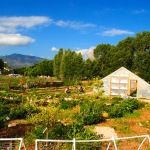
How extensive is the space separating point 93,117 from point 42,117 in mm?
5251

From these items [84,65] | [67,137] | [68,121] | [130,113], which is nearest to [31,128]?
[67,137]

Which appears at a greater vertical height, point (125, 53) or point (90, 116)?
point (125, 53)

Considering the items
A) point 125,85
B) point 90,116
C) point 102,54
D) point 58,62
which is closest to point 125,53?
point 102,54

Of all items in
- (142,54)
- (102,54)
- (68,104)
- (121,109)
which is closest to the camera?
(121,109)

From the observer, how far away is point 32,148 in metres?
13.1

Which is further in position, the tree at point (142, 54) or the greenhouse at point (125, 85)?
the tree at point (142, 54)

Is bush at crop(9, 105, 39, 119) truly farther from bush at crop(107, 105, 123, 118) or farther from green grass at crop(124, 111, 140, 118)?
green grass at crop(124, 111, 140, 118)

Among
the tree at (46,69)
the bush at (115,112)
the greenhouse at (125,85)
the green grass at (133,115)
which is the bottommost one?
the green grass at (133,115)

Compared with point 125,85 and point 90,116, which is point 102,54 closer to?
point 125,85

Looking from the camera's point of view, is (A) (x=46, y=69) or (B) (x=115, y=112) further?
(A) (x=46, y=69)

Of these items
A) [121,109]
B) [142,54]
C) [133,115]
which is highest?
[142,54]

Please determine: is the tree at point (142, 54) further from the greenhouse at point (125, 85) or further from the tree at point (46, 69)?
the tree at point (46, 69)

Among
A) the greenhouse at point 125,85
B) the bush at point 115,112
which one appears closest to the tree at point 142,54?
the greenhouse at point 125,85

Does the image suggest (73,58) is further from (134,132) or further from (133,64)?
(134,132)
